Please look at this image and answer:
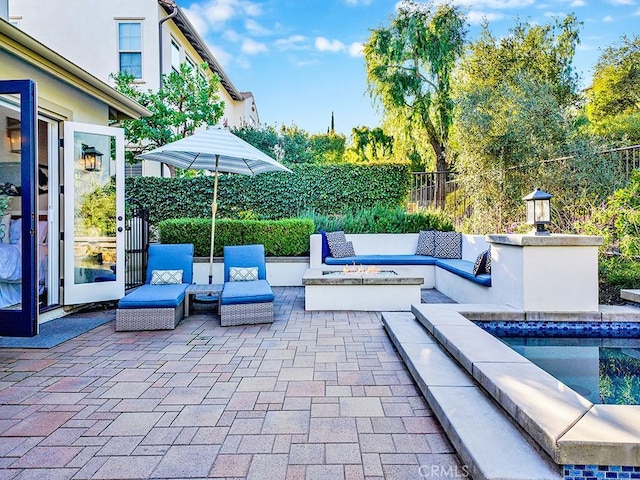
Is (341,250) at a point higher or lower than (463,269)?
higher

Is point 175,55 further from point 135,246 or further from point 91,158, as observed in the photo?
point 91,158

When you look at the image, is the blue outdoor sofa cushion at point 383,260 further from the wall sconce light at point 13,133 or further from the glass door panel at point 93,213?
the wall sconce light at point 13,133

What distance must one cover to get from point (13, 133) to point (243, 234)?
12.5ft

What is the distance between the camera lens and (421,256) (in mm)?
7855

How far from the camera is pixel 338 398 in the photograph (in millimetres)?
2908

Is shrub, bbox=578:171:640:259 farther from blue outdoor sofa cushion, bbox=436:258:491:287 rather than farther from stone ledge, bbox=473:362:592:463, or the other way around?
stone ledge, bbox=473:362:592:463

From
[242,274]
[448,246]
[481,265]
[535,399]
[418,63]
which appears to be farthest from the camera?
[418,63]

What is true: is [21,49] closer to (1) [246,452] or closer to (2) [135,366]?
(2) [135,366]

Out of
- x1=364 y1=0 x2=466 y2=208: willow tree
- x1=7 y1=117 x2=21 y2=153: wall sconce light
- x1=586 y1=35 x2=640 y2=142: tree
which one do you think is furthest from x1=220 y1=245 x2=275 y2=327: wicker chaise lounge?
x1=586 y1=35 x2=640 y2=142: tree

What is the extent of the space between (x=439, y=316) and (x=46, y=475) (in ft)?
11.1

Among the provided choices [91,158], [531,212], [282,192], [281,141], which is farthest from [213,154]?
[281,141]

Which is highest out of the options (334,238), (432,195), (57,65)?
(57,65)

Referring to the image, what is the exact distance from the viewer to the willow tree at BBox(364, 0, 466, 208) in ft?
38.4

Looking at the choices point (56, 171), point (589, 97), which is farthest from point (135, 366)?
point (589, 97)
